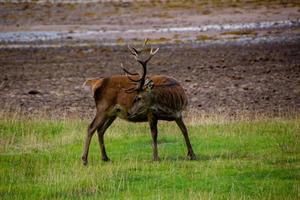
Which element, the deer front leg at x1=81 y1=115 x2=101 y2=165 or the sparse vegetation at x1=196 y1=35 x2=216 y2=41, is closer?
the deer front leg at x1=81 y1=115 x2=101 y2=165

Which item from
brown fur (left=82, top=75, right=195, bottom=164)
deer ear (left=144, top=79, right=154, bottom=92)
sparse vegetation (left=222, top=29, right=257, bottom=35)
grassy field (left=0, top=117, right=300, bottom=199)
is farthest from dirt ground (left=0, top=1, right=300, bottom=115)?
deer ear (left=144, top=79, right=154, bottom=92)

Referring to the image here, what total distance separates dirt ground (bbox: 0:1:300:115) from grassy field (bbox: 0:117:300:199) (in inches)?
134

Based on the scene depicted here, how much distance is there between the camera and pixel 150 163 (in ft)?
49.6

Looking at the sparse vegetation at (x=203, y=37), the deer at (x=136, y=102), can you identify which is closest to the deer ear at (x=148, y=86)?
the deer at (x=136, y=102)

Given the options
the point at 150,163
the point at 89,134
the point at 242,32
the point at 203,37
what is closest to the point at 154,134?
the point at 150,163

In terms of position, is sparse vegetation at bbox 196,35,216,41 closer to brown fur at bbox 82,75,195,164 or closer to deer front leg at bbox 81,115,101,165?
brown fur at bbox 82,75,195,164

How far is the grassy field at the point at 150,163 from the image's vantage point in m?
13.1

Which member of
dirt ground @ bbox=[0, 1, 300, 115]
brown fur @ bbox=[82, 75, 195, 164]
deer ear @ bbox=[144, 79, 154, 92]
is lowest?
dirt ground @ bbox=[0, 1, 300, 115]


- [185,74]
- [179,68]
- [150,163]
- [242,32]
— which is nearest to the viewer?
[150,163]

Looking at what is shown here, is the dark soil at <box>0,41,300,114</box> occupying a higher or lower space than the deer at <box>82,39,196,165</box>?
lower

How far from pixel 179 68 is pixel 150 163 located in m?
14.7

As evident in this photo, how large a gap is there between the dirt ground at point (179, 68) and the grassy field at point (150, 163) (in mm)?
3414

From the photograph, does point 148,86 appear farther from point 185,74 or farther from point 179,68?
point 179,68

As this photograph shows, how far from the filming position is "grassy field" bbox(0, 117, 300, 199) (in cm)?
1307
